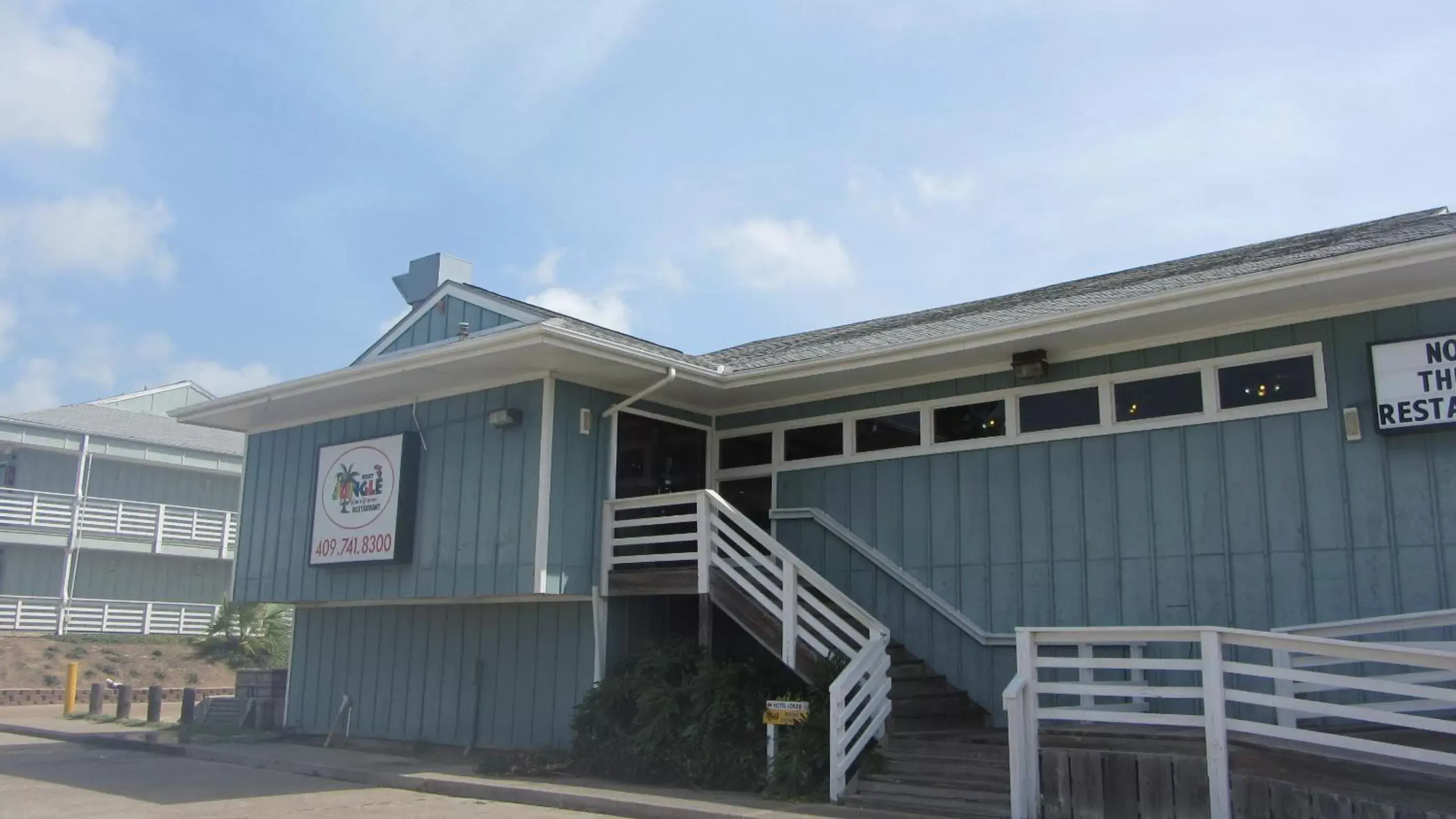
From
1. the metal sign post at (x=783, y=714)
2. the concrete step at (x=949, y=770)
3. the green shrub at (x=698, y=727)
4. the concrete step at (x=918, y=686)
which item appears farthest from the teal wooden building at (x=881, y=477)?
the concrete step at (x=949, y=770)

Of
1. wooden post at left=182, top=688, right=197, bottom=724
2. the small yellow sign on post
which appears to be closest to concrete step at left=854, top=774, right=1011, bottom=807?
the small yellow sign on post

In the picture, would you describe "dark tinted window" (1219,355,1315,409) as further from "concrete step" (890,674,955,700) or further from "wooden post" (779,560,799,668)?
"wooden post" (779,560,799,668)

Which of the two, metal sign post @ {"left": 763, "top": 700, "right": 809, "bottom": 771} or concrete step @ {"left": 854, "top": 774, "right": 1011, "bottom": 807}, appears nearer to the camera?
concrete step @ {"left": 854, "top": 774, "right": 1011, "bottom": 807}

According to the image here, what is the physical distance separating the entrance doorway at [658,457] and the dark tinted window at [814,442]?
46.2 inches

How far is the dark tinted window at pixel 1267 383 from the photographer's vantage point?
9953 mm

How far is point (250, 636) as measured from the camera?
88.4 feet

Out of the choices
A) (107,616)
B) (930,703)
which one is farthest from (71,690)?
(930,703)

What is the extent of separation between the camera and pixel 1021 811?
800cm

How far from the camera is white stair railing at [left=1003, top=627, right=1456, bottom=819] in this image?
22.7 ft

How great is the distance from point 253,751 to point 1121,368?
10.9m

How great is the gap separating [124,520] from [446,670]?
20380 millimetres

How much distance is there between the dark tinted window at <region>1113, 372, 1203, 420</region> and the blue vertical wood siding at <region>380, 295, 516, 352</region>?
7438 millimetres

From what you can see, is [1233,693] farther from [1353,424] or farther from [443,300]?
[443,300]

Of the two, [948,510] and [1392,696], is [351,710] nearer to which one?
[948,510]
